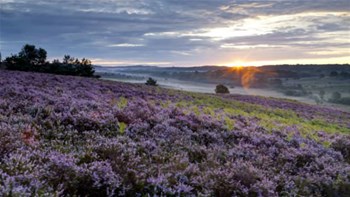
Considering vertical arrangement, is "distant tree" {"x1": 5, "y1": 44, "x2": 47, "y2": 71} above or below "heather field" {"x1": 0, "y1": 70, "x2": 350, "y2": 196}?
above

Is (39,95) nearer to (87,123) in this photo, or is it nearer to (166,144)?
(87,123)

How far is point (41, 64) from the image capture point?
5950cm

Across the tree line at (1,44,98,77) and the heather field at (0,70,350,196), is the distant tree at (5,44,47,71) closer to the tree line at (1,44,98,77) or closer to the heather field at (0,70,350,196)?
Result: the tree line at (1,44,98,77)

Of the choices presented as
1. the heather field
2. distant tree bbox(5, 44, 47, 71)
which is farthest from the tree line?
the heather field

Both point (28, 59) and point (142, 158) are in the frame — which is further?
point (28, 59)

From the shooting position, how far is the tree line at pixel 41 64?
185ft

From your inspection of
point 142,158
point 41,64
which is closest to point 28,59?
point 41,64

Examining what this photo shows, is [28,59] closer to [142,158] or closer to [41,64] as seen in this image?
[41,64]

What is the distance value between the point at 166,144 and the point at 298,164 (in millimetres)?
3213

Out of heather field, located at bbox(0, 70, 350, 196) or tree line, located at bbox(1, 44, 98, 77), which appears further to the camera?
tree line, located at bbox(1, 44, 98, 77)

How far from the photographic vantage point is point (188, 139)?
8.35m

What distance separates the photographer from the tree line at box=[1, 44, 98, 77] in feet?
185

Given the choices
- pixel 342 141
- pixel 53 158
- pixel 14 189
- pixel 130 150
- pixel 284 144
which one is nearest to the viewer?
pixel 14 189

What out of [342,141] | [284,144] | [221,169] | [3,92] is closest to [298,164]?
[284,144]
